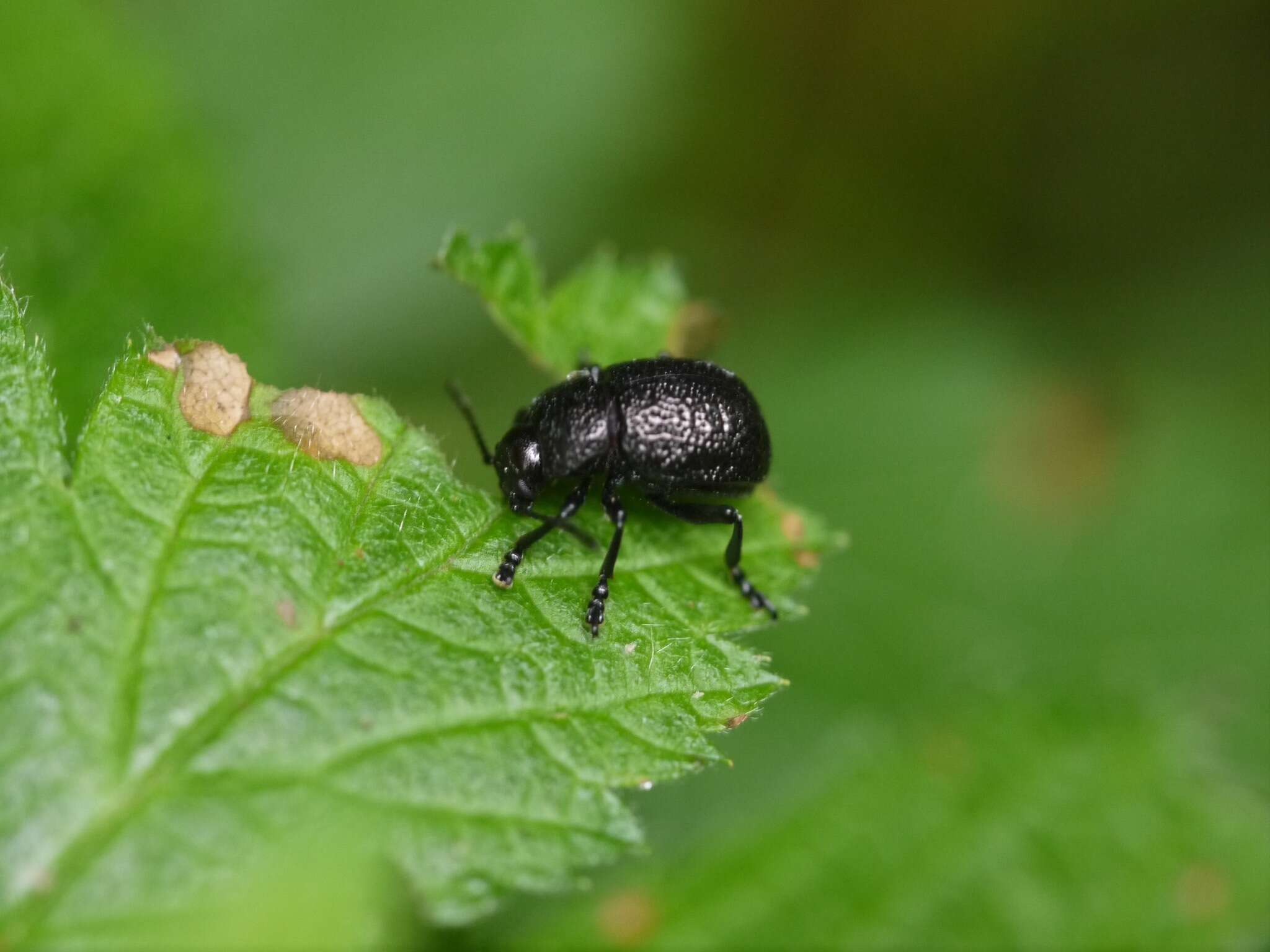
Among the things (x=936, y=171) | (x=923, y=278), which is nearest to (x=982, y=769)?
(x=923, y=278)

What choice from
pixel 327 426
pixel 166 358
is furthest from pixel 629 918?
pixel 166 358

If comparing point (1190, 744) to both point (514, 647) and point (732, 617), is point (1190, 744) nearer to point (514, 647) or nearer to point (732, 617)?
point (732, 617)

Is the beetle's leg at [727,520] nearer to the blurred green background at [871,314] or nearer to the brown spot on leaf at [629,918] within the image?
the blurred green background at [871,314]

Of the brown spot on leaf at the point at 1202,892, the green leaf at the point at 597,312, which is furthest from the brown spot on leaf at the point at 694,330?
the brown spot on leaf at the point at 1202,892

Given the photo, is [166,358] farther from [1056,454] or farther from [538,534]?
[1056,454]

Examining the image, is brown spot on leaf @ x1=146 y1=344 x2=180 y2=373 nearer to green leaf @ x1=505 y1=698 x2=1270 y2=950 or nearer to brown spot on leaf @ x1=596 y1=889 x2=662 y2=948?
green leaf @ x1=505 y1=698 x2=1270 y2=950

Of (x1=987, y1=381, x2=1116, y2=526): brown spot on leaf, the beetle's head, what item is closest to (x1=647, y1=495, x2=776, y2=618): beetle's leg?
the beetle's head
